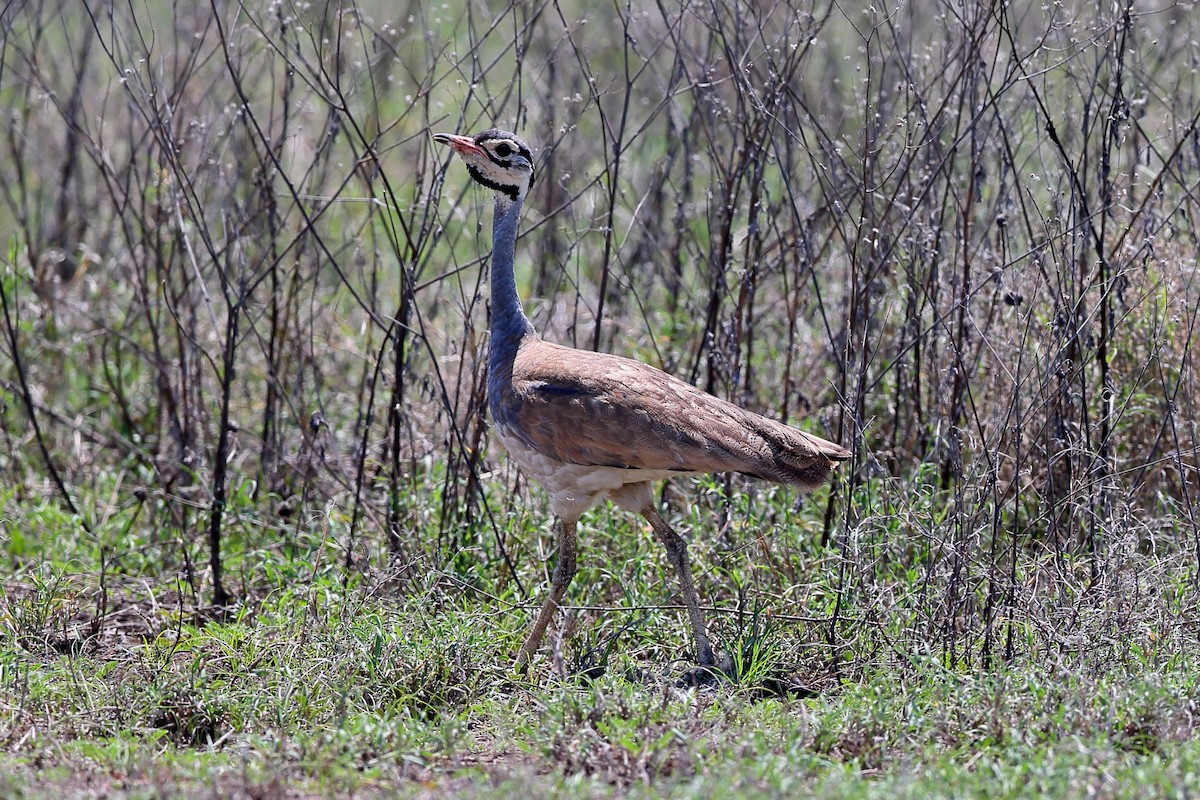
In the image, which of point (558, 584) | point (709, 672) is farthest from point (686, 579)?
point (558, 584)

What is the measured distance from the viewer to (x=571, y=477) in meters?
4.43

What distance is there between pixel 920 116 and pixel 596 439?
183cm

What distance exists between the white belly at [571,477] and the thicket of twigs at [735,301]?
0.51 meters

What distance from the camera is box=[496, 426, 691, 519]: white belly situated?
4.38 m

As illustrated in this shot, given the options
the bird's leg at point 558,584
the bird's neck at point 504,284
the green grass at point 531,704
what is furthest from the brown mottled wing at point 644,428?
the green grass at point 531,704

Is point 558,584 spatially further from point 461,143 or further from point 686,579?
point 461,143

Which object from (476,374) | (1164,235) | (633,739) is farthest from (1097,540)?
(476,374)

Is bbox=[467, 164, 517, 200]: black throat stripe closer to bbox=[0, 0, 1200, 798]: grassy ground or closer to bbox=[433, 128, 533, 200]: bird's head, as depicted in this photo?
bbox=[433, 128, 533, 200]: bird's head

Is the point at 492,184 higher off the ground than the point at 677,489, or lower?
higher

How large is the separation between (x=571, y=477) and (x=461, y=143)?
1210 millimetres

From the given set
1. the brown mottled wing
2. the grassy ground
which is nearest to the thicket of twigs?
the grassy ground

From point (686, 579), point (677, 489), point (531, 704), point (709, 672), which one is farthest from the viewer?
point (677, 489)

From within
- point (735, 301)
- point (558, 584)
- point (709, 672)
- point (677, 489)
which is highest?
point (735, 301)

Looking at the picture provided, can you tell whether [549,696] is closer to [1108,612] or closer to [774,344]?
[1108,612]
